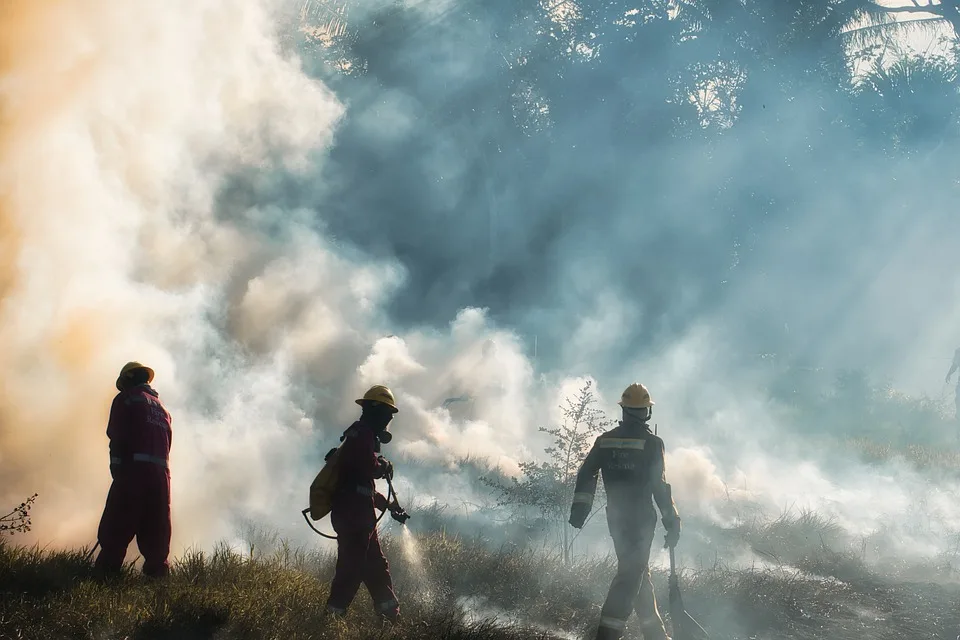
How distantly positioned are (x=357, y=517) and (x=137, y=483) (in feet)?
5.05

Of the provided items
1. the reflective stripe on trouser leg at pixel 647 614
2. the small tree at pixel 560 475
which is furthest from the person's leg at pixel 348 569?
the small tree at pixel 560 475

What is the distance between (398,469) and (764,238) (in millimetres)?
12033

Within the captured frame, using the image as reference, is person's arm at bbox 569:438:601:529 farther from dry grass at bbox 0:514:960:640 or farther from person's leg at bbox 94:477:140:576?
person's leg at bbox 94:477:140:576

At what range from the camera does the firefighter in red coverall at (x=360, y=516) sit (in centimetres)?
516

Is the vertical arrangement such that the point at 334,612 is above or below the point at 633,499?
below

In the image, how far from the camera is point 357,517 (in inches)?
205

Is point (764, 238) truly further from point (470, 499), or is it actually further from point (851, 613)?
point (851, 613)

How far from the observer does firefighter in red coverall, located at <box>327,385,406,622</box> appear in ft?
16.9

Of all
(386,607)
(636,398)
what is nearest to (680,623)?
(636,398)

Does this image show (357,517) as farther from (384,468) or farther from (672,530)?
(672,530)

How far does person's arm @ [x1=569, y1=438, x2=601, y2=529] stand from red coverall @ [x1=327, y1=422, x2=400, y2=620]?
4.36 feet

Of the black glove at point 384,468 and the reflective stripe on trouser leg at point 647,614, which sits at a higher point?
the black glove at point 384,468

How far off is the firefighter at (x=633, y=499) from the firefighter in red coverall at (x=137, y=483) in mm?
2761

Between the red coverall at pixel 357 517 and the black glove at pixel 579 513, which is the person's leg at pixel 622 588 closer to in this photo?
the black glove at pixel 579 513
